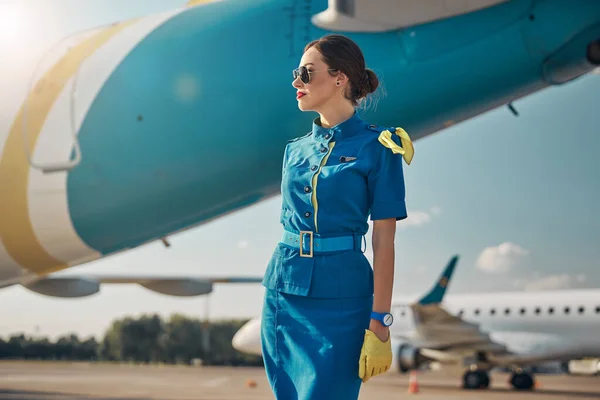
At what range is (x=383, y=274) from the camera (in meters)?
1.89

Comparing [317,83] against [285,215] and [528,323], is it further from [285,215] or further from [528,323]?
[528,323]

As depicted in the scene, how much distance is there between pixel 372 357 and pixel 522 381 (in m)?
19.3

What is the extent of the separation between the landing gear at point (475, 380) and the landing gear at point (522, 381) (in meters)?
0.85

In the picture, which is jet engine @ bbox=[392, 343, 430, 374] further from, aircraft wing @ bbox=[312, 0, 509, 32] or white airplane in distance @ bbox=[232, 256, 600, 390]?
aircraft wing @ bbox=[312, 0, 509, 32]

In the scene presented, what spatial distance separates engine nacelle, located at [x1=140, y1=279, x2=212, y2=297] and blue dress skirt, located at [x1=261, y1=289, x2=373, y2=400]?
1035 cm

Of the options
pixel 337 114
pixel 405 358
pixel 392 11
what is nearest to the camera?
pixel 337 114

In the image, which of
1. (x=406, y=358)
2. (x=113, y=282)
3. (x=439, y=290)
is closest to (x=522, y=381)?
(x=439, y=290)

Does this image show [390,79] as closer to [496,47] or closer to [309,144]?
[496,47]

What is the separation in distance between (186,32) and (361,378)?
2.91 meters

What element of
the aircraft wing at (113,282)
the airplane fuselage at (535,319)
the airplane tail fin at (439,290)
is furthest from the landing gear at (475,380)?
the aircraft wing at (113,282)

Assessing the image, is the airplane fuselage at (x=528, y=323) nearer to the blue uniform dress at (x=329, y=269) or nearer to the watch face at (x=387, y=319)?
the blue uniform dress at (x=329, y=269)

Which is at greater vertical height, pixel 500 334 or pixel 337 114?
pixel 337 114

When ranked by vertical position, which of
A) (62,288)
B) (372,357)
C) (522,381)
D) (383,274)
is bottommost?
(522,381)

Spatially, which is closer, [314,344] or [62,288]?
[314,344]
